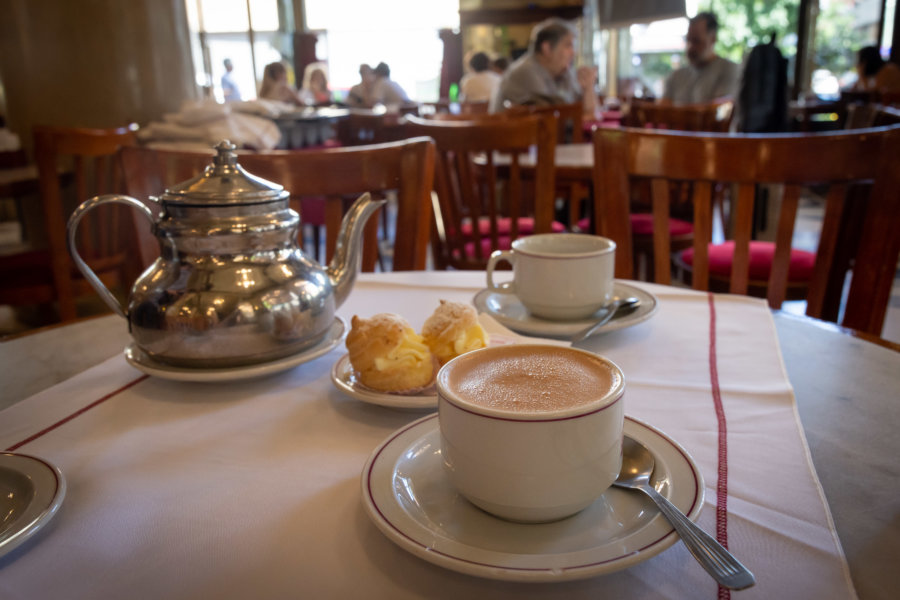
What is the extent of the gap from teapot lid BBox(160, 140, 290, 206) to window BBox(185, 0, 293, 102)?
34.2ft

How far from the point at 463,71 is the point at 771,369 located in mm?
10222

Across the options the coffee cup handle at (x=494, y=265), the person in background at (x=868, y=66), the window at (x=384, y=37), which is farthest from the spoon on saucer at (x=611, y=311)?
the window at (x=384, y=37)

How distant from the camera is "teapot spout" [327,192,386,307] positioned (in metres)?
0.71

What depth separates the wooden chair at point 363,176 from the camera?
1184 millimetres

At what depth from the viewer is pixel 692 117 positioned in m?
3.30

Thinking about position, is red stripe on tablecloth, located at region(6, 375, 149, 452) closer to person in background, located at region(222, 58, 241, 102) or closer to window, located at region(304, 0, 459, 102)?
person in background, located at region(222, 58, 241, 102)

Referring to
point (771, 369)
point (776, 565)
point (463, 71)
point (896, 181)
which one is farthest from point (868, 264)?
point (463, 71)

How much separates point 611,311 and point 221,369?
0.41 meters

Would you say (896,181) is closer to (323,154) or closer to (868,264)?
(868,264)

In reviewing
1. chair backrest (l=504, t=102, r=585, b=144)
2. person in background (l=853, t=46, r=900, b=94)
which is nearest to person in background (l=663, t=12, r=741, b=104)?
chair backrest (l=504, t=102, r=585, b=144)

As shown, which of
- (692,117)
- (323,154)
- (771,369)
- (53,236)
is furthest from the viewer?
(692,117)

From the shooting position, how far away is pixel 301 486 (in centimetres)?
45

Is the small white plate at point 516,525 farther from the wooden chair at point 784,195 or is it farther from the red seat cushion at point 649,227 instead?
the red seat cushion at point 649,227

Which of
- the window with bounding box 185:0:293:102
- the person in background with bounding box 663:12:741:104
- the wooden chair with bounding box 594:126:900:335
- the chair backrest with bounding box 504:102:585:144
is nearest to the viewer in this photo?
the wooden chair with bounding box 594:126:900:335
